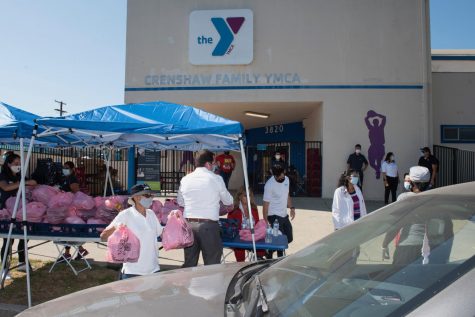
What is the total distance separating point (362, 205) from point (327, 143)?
857 centimetres

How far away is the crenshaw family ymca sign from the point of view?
14.8 metres

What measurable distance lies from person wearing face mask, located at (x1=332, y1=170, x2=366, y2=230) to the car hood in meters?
3.57

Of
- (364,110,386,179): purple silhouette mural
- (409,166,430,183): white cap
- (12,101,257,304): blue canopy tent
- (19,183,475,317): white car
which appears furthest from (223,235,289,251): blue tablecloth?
(364,110,386,179): purple silhouette mural

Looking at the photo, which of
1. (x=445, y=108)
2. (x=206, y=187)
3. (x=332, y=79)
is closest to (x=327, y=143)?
(x=332, y=79)

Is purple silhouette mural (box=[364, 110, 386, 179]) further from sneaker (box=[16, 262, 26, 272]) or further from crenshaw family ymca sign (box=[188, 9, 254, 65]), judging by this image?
sneaker (box=[16, 262, 26, 272])

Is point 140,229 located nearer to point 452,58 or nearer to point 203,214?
point 203,214

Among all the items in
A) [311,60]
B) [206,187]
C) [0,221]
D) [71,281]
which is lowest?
[71,281]

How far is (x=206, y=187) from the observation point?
4898 mm

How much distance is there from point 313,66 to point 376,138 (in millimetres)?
3355

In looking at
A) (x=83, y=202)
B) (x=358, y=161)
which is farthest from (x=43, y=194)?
(x=358, y=161)

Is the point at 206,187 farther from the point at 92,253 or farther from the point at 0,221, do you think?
the point at 92,253

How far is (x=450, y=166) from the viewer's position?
15000mm

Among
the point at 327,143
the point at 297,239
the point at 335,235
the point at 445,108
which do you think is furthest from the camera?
the point at 445,108

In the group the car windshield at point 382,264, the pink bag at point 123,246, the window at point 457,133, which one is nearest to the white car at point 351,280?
the car windshield at point 382,264
